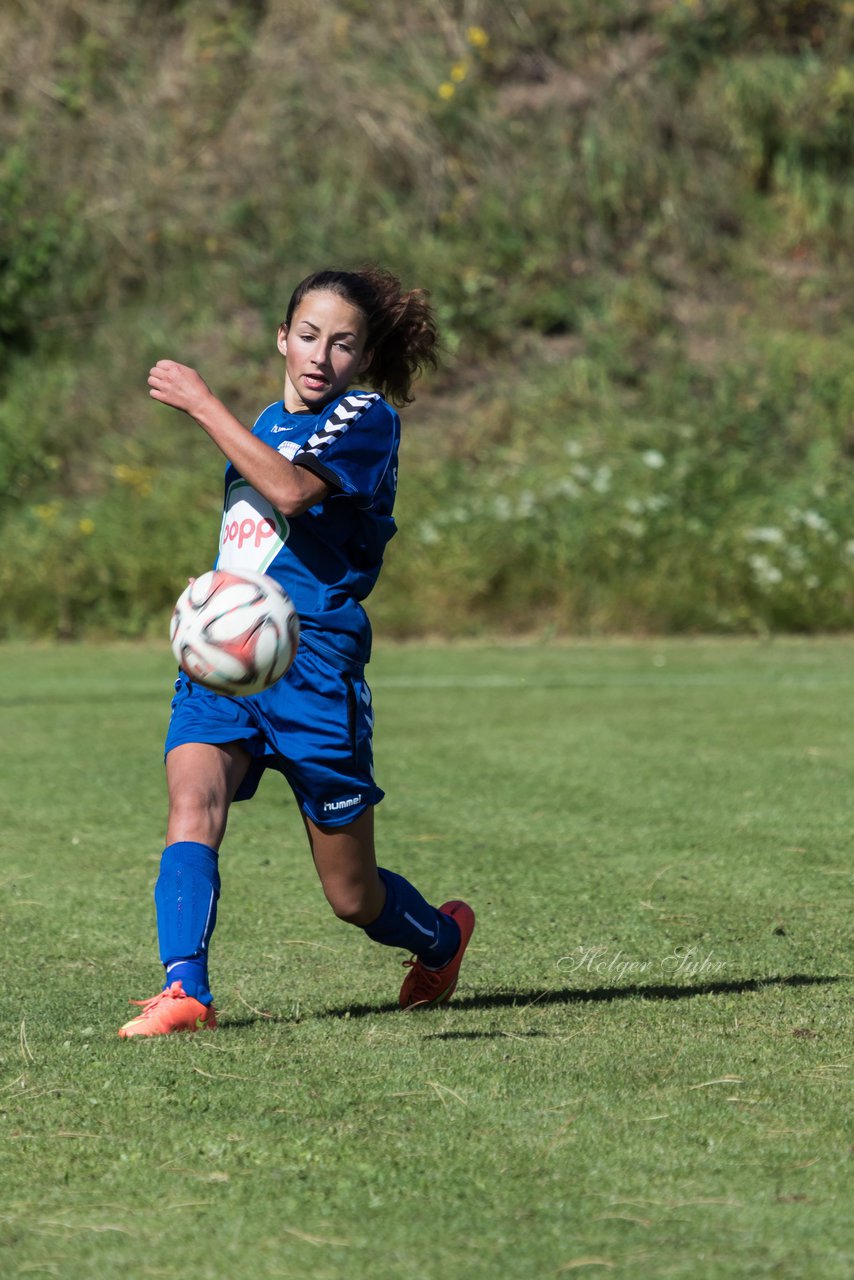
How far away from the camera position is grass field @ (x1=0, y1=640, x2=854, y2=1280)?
2654 mm

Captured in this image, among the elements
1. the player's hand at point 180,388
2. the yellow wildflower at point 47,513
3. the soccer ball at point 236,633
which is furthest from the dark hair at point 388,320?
the yellow wildflower at point 47,513

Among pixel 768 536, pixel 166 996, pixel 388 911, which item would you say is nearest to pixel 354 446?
pixel 388 911

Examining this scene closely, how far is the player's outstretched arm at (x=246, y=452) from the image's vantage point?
3787 millimetres

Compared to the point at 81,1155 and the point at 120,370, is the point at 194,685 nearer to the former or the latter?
the point at 81,1155

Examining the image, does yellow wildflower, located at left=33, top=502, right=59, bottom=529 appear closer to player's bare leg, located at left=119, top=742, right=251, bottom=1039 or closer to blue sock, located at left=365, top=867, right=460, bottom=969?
blue sock, located at left=365, top=867, right=460, bottom=969

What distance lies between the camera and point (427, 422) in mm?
17453

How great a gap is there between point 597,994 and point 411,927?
0.48 meters

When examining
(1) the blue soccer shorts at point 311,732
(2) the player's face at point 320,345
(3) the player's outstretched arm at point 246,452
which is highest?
(2) the player's face at point 320,345

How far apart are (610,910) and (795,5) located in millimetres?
16375

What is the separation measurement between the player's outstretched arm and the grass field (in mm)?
1158

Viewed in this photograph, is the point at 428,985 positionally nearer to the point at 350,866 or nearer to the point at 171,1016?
the point at 350,866

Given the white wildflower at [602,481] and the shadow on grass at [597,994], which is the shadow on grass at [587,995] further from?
the white wildflower at [602,481]

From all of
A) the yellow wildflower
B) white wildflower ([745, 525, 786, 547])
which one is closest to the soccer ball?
white wildflower ([745, 525, 786, 547])

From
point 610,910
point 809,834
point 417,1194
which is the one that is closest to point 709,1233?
point 417,1194
